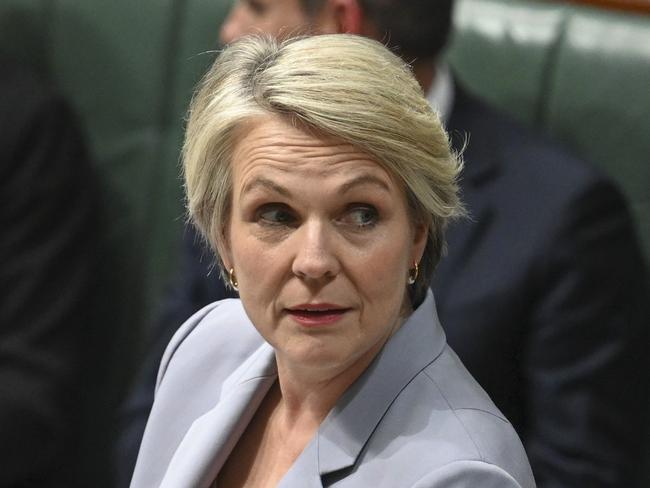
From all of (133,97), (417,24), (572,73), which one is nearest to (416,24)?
(417,24)

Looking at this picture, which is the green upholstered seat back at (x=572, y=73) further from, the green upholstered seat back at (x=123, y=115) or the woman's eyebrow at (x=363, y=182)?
the woman's eyebrow at (x=363, y=182)

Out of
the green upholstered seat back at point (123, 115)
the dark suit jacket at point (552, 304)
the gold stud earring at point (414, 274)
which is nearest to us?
the gold stud earring at point (414, 274)

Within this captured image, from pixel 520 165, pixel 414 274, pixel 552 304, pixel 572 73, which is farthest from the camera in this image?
pixel 572 73

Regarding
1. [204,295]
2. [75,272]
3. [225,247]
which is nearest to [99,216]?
[75,272]

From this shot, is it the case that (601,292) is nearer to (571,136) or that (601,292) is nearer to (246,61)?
(571,136)

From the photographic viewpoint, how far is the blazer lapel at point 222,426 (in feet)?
3.26

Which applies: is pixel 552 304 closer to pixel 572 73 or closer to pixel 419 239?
pixel 572 73

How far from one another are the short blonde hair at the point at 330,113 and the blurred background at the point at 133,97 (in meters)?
1.10

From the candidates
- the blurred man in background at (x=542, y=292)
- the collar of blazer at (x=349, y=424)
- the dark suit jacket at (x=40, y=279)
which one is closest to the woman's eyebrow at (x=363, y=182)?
the collar of blazer at (x=349, y=424)

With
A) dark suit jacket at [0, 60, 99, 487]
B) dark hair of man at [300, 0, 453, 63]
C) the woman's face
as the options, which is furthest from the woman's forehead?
dark suit jacket at [0, 60, 99, 487]

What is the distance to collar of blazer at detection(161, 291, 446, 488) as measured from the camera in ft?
3.02

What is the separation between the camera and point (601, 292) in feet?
5.75

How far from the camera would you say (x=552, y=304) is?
1.70m

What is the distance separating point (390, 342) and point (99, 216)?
1.43 m
